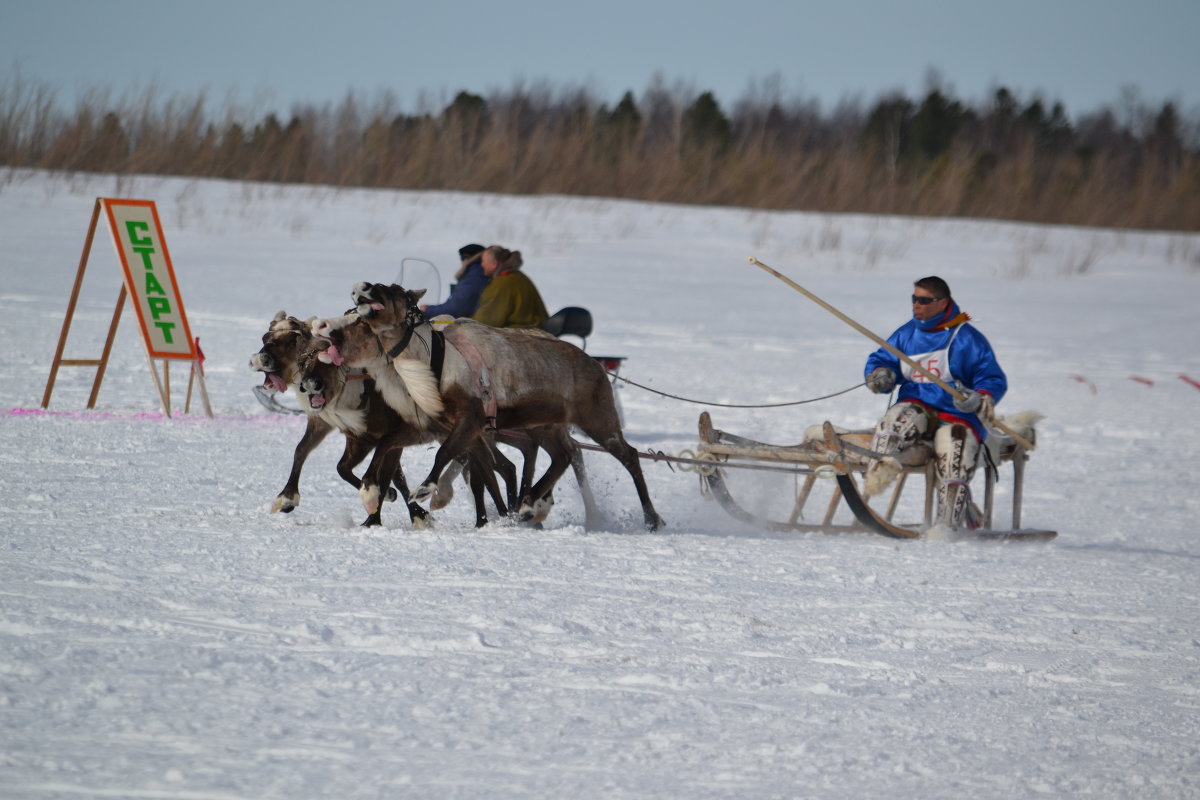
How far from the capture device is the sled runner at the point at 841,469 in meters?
7.30

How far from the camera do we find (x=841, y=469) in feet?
23.7

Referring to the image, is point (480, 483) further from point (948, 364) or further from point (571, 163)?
point (571, 163)

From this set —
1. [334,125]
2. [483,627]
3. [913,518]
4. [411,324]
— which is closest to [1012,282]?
[334,125]

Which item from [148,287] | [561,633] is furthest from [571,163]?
[561,633]

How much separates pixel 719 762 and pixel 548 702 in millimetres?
582

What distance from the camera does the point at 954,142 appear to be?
118ft

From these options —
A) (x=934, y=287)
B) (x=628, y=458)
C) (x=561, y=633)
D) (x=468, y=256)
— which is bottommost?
(x=561, y=633)

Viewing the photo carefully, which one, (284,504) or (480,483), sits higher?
(480,483)

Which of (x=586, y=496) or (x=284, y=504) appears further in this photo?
(x=586, y=496)

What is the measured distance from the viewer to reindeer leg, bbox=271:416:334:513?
6637mm

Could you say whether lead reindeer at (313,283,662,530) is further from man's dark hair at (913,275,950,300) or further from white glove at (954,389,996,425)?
man's dark hair at (913,275,950,300)

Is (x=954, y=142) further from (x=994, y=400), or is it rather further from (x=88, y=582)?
(x=88, y=582)

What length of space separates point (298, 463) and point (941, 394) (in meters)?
3.38

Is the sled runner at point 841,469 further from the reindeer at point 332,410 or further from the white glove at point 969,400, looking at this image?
the reindeer at point 332,410
